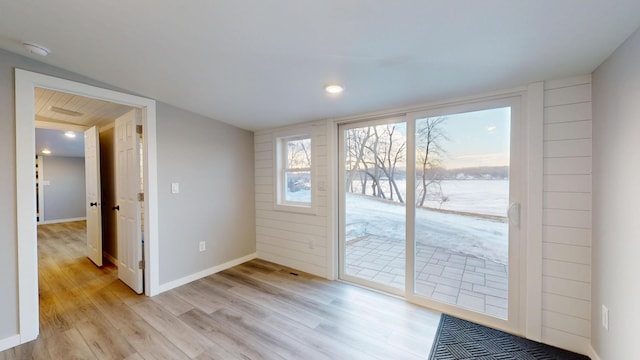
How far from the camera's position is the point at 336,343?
2021mm

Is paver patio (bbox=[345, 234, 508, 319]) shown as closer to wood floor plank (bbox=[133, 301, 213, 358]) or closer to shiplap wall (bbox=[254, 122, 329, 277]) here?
shiplap wall (bbox=[254, 122, 329, 277])

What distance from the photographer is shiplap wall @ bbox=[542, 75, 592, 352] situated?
6.09 feet

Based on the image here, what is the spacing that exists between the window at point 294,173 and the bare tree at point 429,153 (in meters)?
1.44

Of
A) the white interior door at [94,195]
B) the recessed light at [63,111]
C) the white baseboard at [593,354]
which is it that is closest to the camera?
the white baseboard at [593,354]

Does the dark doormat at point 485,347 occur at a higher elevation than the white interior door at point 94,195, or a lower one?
lower

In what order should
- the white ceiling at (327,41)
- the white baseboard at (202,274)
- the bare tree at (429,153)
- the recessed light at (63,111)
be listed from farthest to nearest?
1. the recessed light at (63,111)
2. the white baseboard at (202,274)
3. the bare tree at (429,153)
4. the white ceiling at (327,41)

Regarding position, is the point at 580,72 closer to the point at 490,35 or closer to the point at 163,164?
the point at 490,35

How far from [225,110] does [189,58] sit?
1.14 m

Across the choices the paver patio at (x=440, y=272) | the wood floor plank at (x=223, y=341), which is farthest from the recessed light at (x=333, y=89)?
the wood floor plank at (x=223, y=341)

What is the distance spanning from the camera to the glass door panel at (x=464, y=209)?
2.23 meters

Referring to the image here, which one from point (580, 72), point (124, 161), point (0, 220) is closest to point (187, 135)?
point (124, 161)

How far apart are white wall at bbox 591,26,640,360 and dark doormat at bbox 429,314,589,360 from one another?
1.00ft

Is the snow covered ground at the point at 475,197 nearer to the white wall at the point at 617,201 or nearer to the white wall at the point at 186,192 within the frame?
the white wall at the point at 617,201

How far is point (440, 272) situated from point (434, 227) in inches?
18.4
